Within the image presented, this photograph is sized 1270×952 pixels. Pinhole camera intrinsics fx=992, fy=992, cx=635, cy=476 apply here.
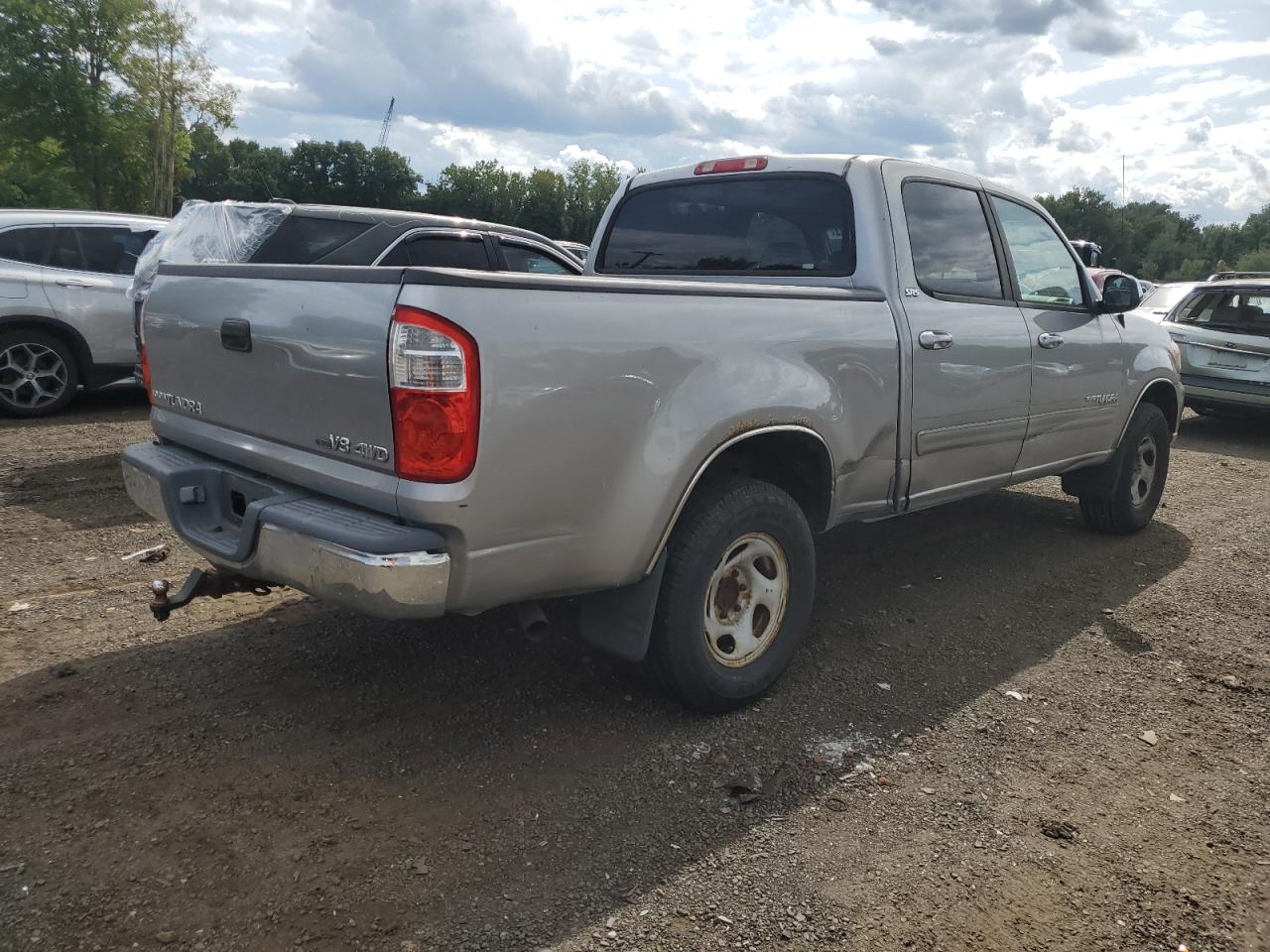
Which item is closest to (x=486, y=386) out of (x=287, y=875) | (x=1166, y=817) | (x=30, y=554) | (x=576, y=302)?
(x=576, y=302)

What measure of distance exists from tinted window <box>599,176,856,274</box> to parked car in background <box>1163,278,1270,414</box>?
7.60 metres

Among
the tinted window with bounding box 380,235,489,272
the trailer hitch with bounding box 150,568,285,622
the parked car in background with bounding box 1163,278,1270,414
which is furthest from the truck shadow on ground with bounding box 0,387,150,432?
the parked car in background with bounding box 1163,278,1270,414

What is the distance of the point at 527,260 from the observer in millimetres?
7754

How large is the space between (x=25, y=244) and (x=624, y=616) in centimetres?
767

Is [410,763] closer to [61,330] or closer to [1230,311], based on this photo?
[61,330]

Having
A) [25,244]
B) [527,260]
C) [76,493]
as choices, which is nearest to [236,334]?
[76,493]

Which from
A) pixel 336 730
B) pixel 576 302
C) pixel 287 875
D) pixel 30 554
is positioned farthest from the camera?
pixel 30 554

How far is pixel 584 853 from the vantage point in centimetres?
273

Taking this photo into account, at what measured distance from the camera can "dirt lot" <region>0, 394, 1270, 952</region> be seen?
8.18 feet

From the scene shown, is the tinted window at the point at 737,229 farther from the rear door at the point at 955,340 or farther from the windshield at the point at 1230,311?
the windshield at the point at 1230,311

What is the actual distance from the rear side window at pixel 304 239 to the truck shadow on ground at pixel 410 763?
122 inches

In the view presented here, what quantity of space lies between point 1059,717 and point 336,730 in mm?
2579

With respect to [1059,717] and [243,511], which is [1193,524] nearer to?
[1059,717]

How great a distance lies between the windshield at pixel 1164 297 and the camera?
11195mm
